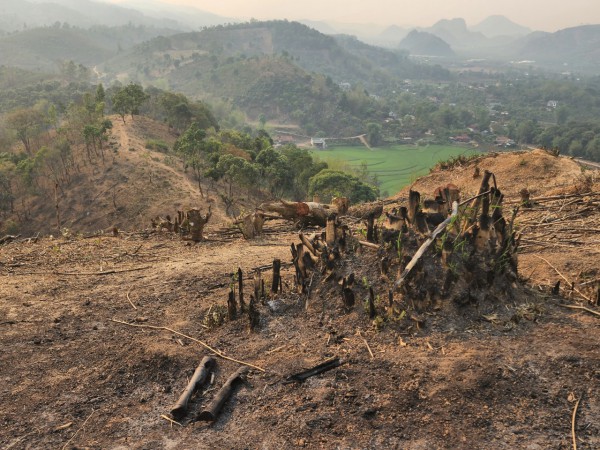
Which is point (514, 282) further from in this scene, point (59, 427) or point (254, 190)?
point (254, 190)

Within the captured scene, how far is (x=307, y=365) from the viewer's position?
4.27 m

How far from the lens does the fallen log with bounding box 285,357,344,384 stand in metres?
4.11

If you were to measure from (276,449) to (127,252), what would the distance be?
5.73 meters

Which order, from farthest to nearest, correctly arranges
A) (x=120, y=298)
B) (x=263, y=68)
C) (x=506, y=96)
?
(x=506, y=96) < (x=263, y=68) < (x=120, y=298)

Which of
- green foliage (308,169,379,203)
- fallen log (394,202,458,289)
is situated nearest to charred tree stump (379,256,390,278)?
fallen log (394,202,458,289)

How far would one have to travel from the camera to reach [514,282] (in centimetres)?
475

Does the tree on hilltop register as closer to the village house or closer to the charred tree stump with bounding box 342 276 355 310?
the charred tree stump with bounding box 342 276 355 310

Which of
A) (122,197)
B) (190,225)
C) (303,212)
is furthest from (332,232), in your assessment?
(122,197)

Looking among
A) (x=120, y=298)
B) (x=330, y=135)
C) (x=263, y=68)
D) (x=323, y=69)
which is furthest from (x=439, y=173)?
(x=323, y=69)

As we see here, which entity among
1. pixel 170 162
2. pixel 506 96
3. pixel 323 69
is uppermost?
pixel 323 69

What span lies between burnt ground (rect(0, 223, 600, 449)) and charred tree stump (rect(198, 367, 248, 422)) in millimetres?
69

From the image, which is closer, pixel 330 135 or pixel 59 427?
pixel 59 427

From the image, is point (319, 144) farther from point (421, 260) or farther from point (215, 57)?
point (421, 260)

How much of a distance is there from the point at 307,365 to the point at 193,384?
43.2 inches
